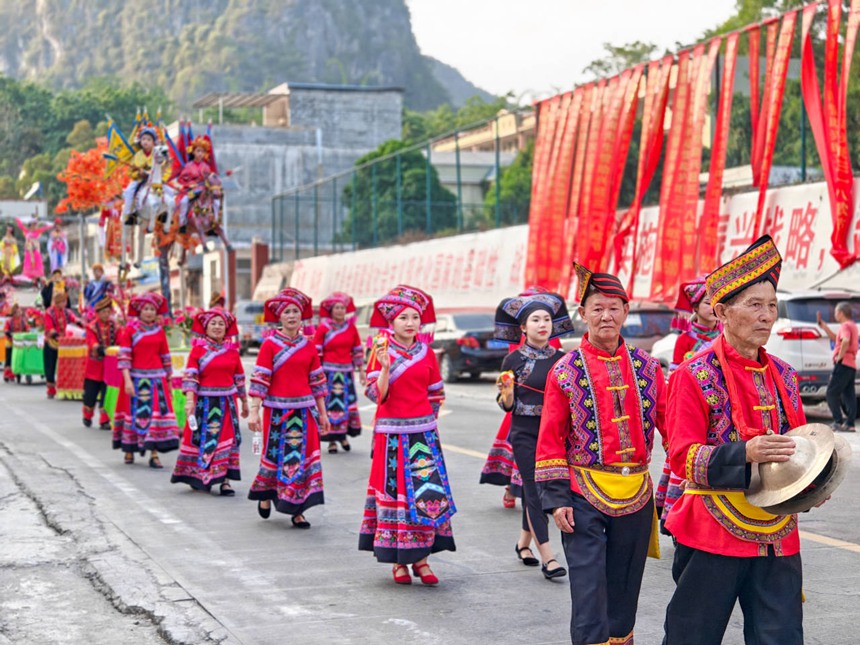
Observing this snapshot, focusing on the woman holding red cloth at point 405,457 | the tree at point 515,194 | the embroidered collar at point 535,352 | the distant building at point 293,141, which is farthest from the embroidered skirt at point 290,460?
the distant building at point 293,141

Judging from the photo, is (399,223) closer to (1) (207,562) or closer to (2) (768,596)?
(1) (207,562)

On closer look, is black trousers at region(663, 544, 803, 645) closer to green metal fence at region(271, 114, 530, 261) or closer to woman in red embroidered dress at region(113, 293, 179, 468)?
woman in red embroidered dress at region(113, 293, 179, 468)

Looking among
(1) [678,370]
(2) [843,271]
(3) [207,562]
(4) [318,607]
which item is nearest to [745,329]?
(1) [678,370]

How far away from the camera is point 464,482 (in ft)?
39.9

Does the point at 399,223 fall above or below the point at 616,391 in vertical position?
above

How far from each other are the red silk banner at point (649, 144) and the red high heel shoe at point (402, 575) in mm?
17999

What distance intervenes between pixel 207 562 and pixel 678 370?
4.60 meters

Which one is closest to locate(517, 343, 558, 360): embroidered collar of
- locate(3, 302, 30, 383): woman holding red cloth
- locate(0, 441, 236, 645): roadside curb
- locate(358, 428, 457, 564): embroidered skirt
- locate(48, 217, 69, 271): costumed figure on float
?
locate(358, 428, 457, 564): embroidered skirt

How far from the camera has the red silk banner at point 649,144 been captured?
1001 inches

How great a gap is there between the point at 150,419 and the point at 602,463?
899cm

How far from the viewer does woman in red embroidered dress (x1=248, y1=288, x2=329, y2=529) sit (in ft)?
32.4

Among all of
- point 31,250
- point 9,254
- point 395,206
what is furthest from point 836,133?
point 31,250

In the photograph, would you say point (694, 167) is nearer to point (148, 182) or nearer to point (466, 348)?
point (466, 348)

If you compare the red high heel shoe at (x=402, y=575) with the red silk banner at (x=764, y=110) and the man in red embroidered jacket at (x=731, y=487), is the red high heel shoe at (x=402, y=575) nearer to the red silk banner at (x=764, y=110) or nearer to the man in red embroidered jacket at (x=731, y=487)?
the man in red embroidered jacket at (x=731, y=487)
